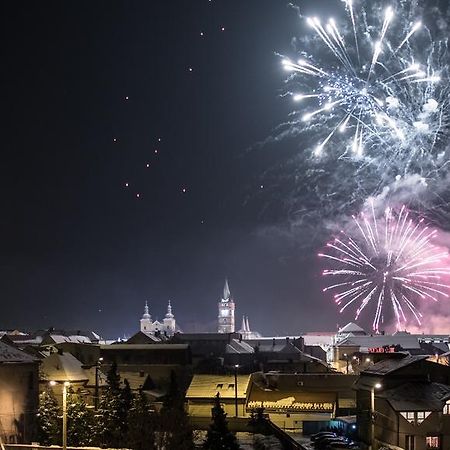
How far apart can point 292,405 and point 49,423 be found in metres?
22.8

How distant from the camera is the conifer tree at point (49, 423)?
43.2 m

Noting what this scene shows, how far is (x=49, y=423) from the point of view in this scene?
44875 mm

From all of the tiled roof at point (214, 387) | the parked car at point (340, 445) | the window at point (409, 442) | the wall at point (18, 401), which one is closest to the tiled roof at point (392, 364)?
the window at point (409, 442)

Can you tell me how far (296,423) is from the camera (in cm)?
5372

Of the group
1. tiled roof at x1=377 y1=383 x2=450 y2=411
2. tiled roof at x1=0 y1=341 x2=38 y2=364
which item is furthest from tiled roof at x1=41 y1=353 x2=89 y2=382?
tiled roof at x1=377 y1=383 x2=450 y2=411

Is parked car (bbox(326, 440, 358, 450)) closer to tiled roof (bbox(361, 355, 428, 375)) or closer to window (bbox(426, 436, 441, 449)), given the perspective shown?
window (bbox(426, 436, 441, 449))

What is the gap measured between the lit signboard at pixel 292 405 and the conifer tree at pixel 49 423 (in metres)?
19.6

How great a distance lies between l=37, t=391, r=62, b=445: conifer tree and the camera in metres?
43.2

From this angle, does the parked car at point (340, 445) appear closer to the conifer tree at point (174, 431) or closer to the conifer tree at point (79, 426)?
the conifer tree at point (174, 431)

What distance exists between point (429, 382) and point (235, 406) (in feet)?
75.2

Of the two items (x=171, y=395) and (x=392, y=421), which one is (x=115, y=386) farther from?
(x=392, y=421)

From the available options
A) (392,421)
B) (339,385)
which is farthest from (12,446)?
(339,385)

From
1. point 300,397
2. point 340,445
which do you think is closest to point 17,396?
point 340,445

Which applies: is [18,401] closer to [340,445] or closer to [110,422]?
[110,422]
